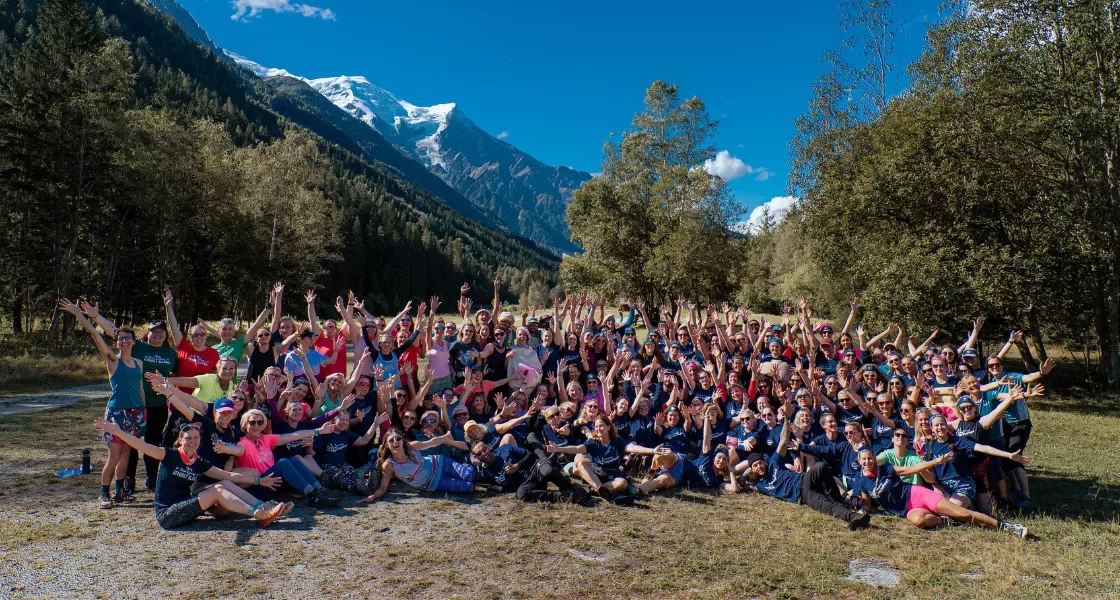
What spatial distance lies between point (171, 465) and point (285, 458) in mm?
1310

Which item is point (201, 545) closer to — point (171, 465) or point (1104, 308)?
point (171, 465)

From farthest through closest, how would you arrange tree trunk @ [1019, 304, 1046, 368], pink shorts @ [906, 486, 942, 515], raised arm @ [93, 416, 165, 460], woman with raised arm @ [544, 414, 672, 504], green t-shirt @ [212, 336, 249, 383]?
tree trunk @ [1019, 304, 1046, 368], green t-shirt @ [212, 336, 249, 383], woman with raised arm @ [544, 414, 672, 504], pink shorts @ [906, 486, 942, 515], raised arm @ [93, 416, 165, 460]

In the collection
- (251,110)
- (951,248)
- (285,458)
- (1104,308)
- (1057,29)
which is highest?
(251,110)

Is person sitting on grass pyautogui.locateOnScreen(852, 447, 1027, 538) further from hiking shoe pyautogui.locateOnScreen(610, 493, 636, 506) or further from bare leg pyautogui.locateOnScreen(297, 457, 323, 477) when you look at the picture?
bare leg pyautogui.locateOnScreen(297, 457, 323, 477)

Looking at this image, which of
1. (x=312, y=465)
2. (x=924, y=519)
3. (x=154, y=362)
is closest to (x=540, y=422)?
(x=312, y=465)

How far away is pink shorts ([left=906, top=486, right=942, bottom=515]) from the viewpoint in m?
6.92

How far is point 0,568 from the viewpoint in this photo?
5.15 metres

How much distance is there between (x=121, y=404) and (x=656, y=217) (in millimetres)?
25704

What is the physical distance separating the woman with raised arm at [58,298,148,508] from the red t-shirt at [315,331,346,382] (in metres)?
2.94

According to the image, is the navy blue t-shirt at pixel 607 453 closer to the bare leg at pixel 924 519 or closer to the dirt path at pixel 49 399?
the bare leg at pixel 924 519

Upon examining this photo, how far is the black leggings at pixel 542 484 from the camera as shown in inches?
300

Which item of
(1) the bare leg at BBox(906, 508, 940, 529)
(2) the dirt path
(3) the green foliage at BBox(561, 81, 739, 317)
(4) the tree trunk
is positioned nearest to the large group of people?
(1) the bare leg at BBox(906, 508, 940, 529)

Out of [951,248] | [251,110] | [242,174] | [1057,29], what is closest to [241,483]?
[951,248]

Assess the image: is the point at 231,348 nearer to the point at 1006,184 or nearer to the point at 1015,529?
the point at 1015,529
